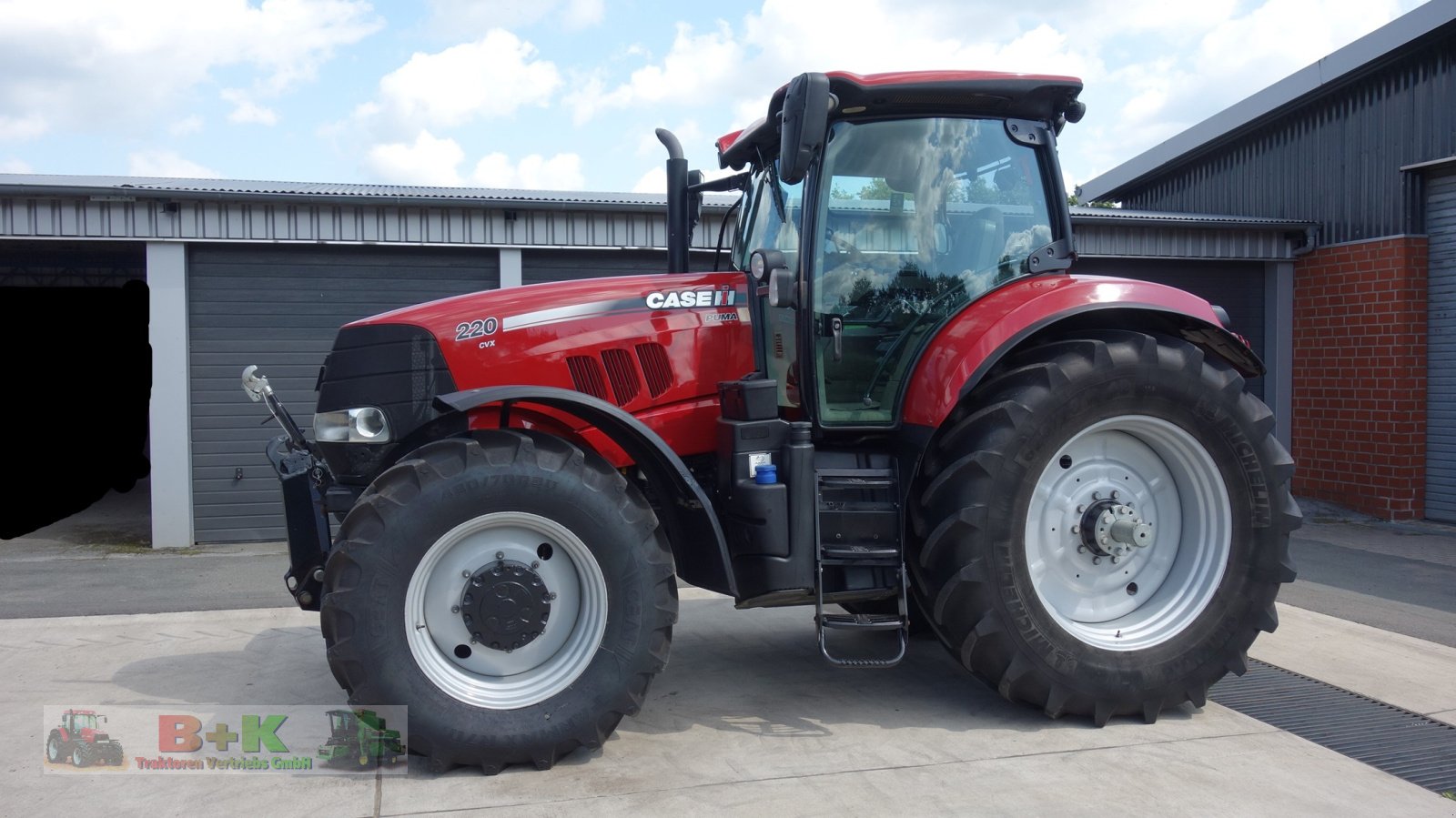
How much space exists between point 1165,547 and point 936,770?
161 cm

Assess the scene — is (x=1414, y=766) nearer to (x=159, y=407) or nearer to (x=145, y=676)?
(x=145, y=676)

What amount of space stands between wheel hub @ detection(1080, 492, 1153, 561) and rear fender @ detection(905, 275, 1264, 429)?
0.77m

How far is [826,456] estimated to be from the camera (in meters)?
4.44

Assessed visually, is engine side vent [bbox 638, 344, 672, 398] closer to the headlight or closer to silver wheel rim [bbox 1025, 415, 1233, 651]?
the headlight

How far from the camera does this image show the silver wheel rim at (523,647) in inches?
149

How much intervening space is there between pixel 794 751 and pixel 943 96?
9.02 feet

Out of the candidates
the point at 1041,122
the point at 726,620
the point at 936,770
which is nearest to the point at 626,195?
the point at 726,620

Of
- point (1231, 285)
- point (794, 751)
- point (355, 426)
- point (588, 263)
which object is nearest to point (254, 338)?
point (588, 263)

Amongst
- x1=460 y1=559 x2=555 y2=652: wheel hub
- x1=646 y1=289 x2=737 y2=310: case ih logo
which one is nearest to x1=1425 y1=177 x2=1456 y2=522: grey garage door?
x1=646 y1=289 x2=737 y2=310: case ih logo

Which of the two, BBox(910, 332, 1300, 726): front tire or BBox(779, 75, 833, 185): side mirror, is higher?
BBox(779, 75, 833, 185): side mirror

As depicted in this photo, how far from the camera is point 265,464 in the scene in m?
10.3

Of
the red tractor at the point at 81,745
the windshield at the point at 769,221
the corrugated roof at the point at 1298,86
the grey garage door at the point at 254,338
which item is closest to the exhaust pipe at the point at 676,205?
the windshield at the point at 769,221

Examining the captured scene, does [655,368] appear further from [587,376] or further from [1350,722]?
[1350,722]

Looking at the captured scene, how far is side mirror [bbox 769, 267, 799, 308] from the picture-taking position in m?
4.30
